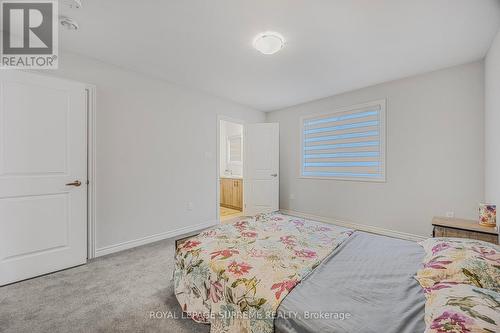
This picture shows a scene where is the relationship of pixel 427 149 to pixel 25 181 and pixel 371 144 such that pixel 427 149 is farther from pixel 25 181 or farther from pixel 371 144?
→ pixel 25 181

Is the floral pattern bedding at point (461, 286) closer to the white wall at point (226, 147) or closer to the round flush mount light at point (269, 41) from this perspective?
the round flush mount light at point (269, 41)

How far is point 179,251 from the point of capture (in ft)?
5.67

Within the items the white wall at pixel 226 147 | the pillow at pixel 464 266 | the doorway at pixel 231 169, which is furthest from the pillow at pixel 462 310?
the white wall at pixel 226 147

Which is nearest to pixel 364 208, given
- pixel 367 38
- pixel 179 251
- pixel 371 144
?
pixel 371 144

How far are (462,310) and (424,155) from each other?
10.0 ft

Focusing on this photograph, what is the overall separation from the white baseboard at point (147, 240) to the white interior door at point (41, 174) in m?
0.29

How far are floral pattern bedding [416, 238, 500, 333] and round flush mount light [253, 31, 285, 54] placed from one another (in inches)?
87.5

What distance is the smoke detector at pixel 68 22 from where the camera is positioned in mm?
1954

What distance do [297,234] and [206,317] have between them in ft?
3.16

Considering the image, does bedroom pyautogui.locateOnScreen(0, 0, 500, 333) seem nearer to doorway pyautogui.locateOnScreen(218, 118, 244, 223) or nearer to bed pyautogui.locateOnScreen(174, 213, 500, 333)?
bed pyautogui.locateOnScreen(174, 213, 500, 333)

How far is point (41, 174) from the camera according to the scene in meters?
2.25

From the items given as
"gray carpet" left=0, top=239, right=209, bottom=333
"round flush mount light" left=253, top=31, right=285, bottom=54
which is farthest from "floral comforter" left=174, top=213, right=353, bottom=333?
"round flush mount light" left=253, top=31, right=285, bottom=54

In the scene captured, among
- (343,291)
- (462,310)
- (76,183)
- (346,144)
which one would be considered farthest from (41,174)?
(346,144)

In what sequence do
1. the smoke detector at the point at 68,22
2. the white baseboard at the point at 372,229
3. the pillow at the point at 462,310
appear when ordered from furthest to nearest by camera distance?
the white baseboard at the point at 372,229
the smoke detector at the point at 68,22
the pillow at the point at 462,310
